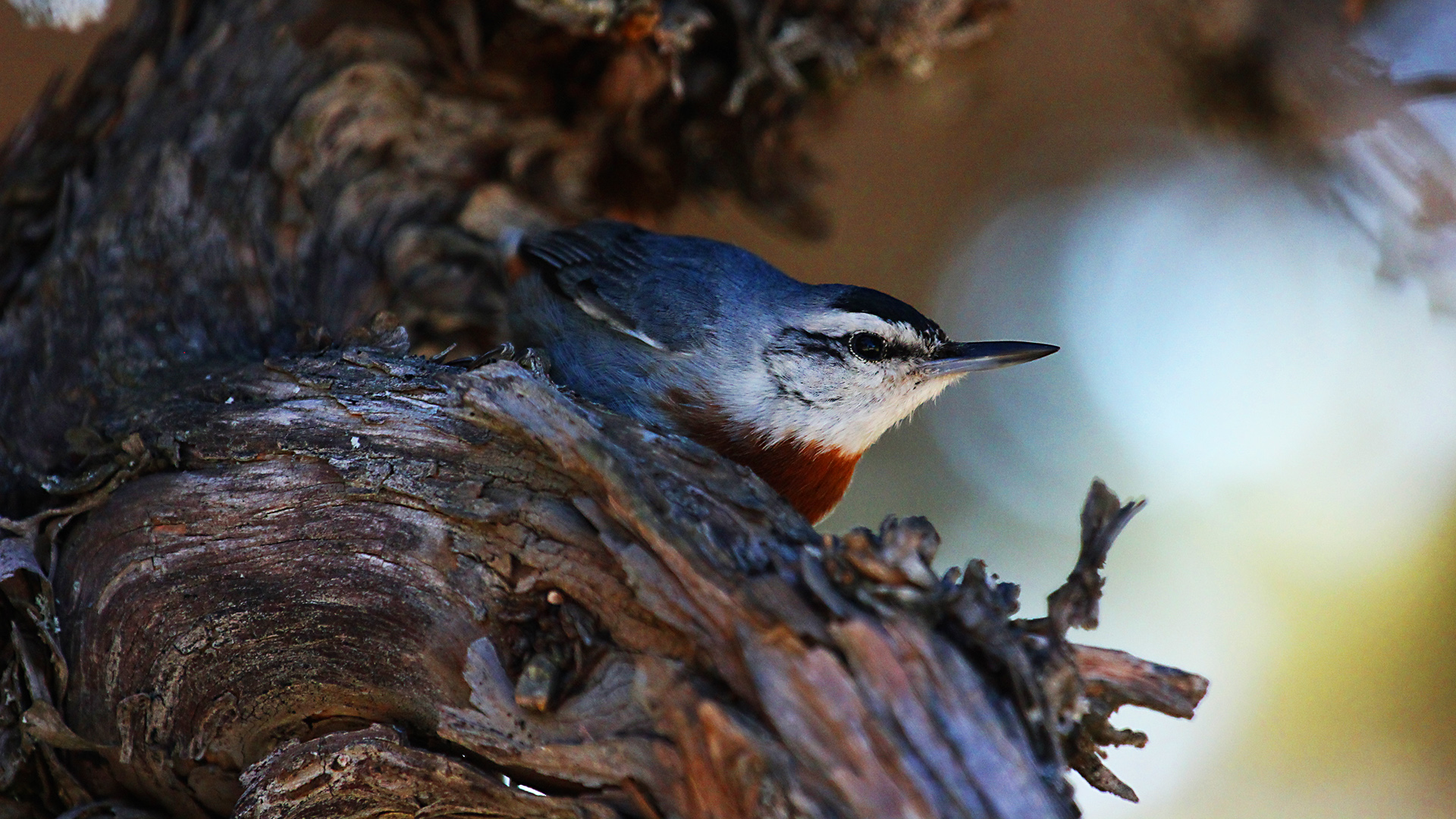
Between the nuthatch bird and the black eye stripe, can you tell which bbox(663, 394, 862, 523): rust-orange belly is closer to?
the nuthatch bird

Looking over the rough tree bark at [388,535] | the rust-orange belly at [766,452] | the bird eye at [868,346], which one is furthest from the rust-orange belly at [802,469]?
the rough tree bark at [388,535]

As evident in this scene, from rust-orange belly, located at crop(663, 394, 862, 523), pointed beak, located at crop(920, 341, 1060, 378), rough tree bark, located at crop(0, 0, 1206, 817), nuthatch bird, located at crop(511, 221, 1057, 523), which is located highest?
pointed beak, located at crop(920, 341, 1060, 378)

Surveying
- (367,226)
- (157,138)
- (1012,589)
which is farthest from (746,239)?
(1012,589)

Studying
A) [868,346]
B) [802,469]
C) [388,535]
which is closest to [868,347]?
[868,346]

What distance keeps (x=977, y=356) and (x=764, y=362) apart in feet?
1.57

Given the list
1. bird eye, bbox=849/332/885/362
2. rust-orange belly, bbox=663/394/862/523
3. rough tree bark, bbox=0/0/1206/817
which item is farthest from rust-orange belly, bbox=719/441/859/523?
rough tree bark, bbox=0/0/1206/817

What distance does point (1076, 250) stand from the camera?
4.08 metres

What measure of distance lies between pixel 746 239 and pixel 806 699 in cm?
280

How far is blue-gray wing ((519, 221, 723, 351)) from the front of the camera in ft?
7.89

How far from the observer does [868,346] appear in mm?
2377

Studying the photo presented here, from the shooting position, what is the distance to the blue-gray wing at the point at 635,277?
2.41 m

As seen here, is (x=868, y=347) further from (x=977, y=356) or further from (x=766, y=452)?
(x=766, y=452)

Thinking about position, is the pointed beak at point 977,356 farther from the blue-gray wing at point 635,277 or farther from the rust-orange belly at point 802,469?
the blue-gray wing at point 635,277

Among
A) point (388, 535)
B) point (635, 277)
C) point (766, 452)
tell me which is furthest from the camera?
point (635, 277)
